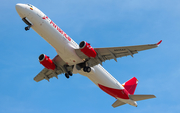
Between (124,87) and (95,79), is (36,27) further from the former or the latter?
(124,87)

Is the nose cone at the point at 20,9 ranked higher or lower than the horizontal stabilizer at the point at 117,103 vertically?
higher

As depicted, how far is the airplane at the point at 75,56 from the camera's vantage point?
99.2 feet

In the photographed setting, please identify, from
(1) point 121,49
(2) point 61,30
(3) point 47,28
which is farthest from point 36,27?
(1) point 121,49

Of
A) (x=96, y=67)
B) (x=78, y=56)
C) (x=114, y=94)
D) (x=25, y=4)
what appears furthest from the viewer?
(x=114, y=94)

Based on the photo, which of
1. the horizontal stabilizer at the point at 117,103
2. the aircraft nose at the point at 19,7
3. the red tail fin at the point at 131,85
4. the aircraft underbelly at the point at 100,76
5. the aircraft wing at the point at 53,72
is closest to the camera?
the aircraft nose at the point at 19,7

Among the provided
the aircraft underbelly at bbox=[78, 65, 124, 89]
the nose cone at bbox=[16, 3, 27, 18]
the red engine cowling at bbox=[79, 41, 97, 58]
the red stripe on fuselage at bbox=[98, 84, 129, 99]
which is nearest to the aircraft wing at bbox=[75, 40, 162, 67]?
the red engine cowling at bbox=[79, 41, 97, 58]

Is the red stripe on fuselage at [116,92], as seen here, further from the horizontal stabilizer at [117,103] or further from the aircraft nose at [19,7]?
the aircraft nose at [19,7]

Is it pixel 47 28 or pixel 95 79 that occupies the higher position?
pixel 47 28

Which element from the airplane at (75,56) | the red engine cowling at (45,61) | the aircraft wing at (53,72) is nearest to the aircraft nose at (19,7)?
the airplane at (75,56)

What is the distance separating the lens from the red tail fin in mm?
41781

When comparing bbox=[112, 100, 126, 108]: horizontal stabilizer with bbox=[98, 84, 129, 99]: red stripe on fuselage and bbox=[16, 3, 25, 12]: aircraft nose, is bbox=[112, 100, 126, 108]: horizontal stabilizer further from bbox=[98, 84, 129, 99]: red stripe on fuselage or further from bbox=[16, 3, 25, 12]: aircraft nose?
bbox=[16, 3, 25, 12]: aircraft nose

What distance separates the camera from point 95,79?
118 ft

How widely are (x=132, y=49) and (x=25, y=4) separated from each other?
14.3 meters

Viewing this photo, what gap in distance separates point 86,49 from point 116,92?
10.2 meters
